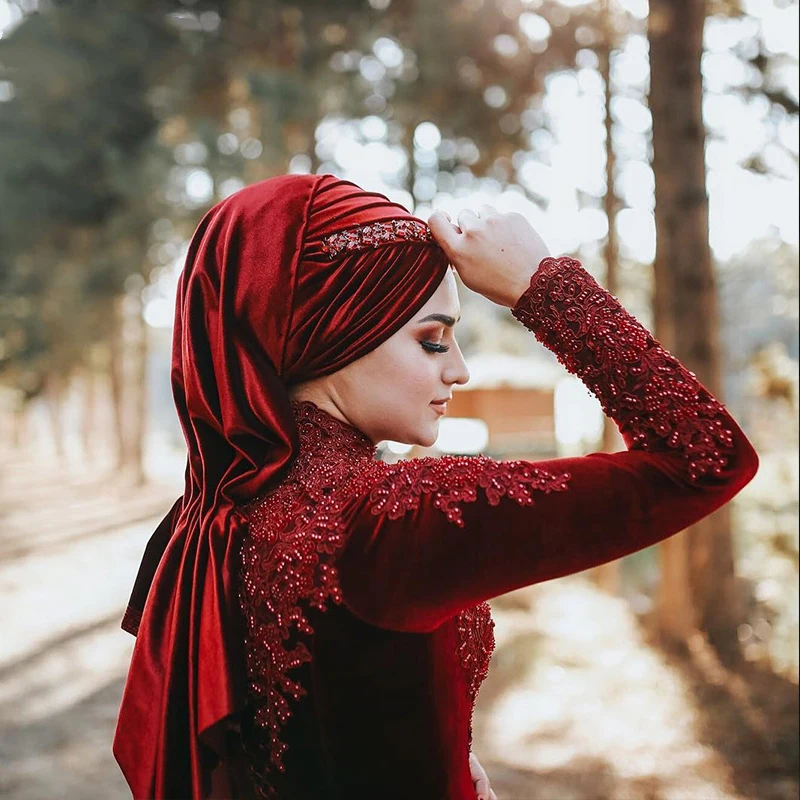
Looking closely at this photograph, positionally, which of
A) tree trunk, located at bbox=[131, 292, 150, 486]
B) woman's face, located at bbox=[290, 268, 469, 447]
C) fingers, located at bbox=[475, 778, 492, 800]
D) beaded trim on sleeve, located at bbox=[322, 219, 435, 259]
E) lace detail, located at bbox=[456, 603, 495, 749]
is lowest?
tree trunk, located at bbox=[131, 292, 150, 486]

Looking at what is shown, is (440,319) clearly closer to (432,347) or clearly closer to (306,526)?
(432,347)

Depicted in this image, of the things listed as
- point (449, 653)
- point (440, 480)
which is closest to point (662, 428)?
point (440, 480)

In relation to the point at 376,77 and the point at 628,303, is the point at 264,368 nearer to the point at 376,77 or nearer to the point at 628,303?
the point at 376,77

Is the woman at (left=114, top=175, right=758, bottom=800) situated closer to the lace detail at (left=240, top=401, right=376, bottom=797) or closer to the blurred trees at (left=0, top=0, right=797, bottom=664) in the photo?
the lace detail at (left=240, top=401, right=376, bottom=797)

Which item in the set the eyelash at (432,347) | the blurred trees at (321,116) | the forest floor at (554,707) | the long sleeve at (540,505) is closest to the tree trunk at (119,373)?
the blurred trees at (321,116)

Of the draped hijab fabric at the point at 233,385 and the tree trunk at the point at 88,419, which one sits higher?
the draped hijab fabric at the point at 233,385

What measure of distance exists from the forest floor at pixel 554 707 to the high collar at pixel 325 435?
168 inches

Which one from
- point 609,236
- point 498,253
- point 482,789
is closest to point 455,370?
point 498,253

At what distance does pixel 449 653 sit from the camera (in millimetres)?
1384

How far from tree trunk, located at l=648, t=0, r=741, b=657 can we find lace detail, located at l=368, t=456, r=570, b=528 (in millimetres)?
5356

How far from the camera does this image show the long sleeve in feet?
3.94

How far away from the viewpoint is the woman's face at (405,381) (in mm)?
1453

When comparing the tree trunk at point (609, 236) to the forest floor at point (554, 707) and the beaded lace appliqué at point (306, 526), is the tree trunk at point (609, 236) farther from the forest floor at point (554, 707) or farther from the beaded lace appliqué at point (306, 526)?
the beaded lace appliqué at point (306, 526)

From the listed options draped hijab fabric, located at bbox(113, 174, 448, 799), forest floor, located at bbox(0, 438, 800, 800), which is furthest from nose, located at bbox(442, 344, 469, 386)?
forest floor, located at bbox(0, 438, 800, 800)
